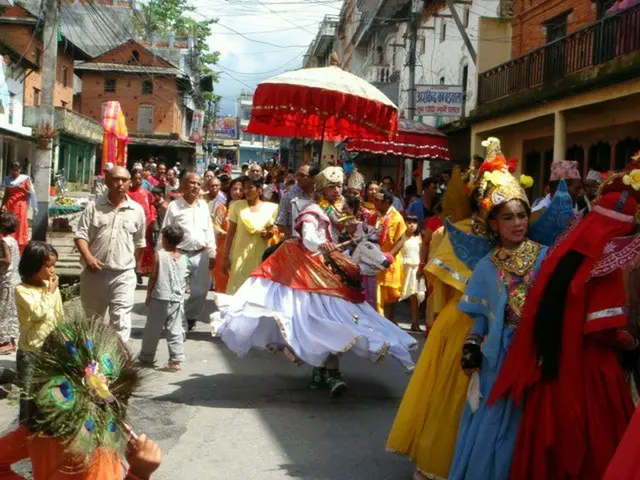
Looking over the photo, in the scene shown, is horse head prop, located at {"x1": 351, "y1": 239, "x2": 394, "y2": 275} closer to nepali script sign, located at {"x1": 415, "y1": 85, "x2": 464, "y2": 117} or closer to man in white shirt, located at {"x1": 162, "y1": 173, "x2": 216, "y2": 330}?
man in white shirt, located at {"x1": 162, "y1": 173, "x2": 216, "y2": 330}

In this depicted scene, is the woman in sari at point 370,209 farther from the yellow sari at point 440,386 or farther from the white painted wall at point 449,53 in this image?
the white painted wall at point 449,53

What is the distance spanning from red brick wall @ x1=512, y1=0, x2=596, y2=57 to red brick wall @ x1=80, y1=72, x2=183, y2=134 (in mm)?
43286

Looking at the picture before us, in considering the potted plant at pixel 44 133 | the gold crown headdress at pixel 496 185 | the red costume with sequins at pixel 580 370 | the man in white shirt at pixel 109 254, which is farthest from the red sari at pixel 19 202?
the red costume with sequins at pixel 580 370

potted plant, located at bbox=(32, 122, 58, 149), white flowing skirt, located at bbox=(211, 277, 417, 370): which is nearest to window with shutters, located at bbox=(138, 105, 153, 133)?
potted plant, located at bbox=(32, 122, 58, 149)

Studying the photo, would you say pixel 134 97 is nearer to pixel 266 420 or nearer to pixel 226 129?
pixel 266 420

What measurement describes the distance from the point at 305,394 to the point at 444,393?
2.57 m

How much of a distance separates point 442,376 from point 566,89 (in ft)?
37.9

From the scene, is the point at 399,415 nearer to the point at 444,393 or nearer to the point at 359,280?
the point at 444,393

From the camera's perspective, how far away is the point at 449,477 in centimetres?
477

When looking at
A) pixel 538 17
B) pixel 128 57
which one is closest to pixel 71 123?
pixel 128 57

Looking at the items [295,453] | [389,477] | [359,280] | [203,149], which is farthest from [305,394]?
[203,149]

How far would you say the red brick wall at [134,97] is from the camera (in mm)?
61719

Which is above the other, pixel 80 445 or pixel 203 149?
pixel 203 149

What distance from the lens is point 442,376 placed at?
5.13 m
